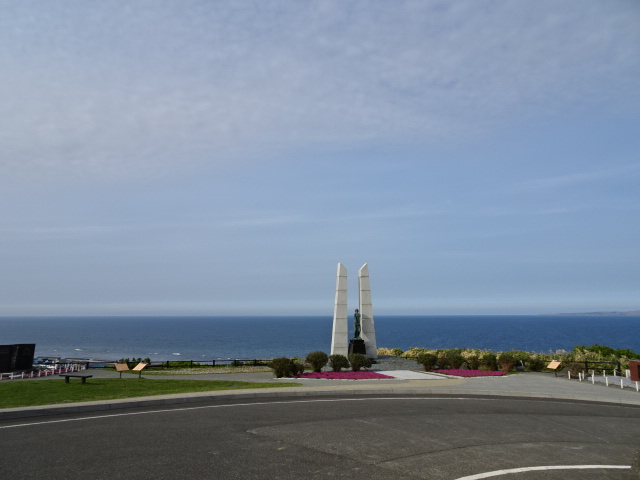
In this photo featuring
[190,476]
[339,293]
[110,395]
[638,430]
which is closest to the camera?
[190,476]

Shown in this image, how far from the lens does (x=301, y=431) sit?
10656mm

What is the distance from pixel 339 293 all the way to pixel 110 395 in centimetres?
2298

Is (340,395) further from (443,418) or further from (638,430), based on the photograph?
(638,430)

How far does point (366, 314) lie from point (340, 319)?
2.23 m

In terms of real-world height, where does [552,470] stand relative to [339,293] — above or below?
below

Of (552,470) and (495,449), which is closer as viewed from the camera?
(552,470)

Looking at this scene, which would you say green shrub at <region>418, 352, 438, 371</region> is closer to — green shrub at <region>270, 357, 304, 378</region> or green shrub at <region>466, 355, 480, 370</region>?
green shrub at <region>466, 355, 480, 370</region>

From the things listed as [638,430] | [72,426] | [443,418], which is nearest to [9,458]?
[72,426]

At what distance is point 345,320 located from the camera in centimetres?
3650

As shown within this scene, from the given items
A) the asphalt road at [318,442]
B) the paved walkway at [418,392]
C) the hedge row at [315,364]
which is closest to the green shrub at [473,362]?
the hedge row at [315,364]

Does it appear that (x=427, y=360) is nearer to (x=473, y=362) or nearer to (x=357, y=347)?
(x=473, y=362)

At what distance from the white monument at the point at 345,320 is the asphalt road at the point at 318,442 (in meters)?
22.0

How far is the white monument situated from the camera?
36.6m

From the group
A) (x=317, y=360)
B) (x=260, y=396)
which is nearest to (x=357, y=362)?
(x=317, y=360)
